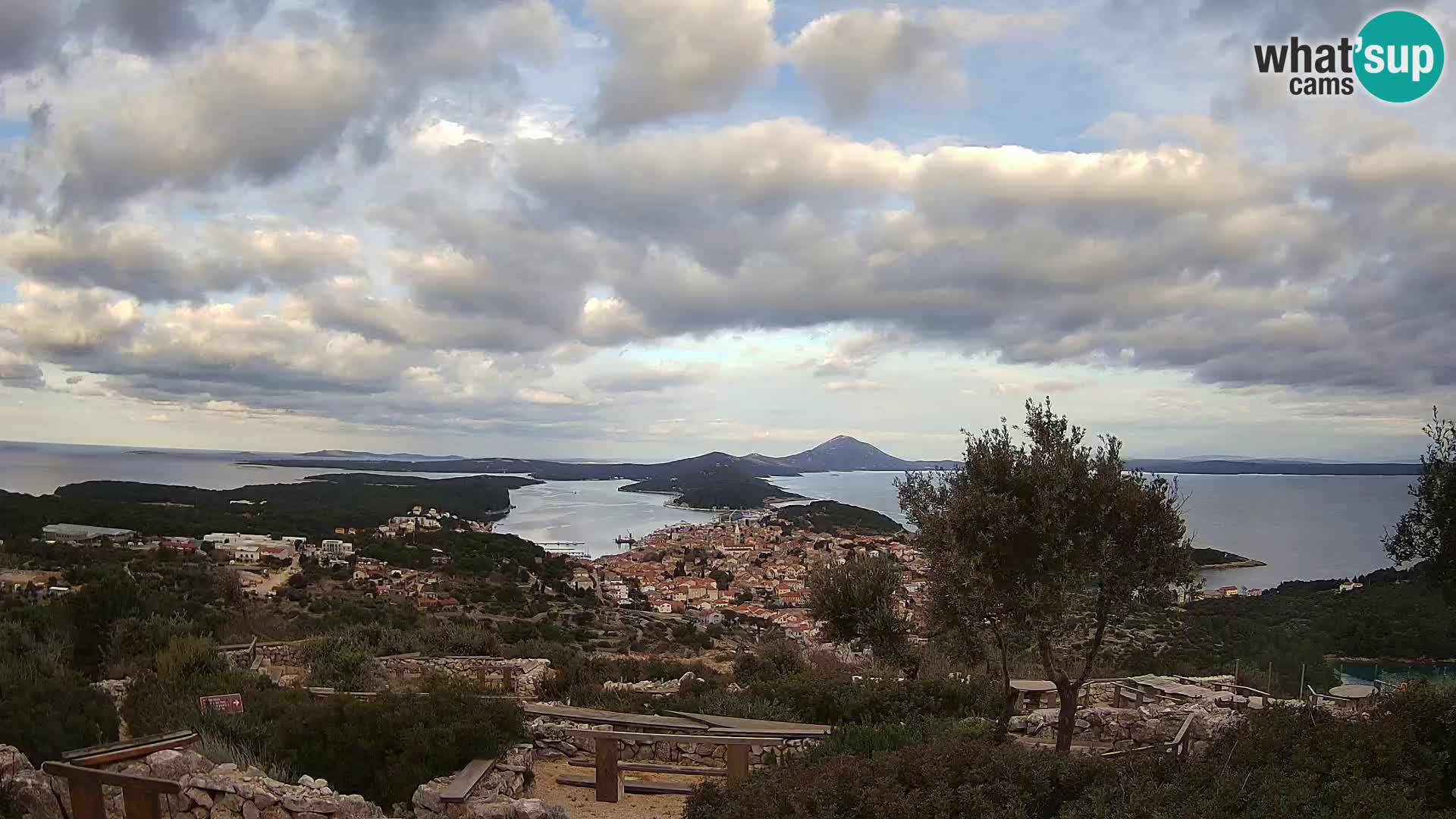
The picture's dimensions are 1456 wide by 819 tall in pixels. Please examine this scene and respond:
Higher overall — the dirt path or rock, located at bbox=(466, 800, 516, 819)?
rock, located at bbox=(466, 800, 516, 819)

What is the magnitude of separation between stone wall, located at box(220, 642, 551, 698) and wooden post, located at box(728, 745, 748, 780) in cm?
513

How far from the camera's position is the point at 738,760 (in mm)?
7320

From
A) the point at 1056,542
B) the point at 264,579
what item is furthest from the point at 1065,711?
the point at 264,579

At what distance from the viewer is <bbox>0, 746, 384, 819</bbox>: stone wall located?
5.51m

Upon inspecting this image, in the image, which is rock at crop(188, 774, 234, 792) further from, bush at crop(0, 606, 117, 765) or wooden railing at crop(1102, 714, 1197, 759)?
wooden railing at crop(1102, 714, 1197, 759)

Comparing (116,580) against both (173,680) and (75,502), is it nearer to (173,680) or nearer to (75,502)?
(173,680)

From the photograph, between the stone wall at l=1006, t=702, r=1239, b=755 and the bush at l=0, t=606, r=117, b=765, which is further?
the stone wall at l=1006, t=702, r=1239, b=755

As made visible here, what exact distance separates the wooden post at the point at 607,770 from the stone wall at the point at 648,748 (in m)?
0.28

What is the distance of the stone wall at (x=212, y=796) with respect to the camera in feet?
18.1

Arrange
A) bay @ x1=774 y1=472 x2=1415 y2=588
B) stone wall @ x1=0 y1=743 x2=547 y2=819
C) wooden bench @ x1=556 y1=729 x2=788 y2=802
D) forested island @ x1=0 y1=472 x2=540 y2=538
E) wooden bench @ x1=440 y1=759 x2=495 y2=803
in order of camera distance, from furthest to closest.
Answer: bay @ x1=774 y1=472 x2=1415 y2=588 → forested island @ x1=0 y1=472 x2=540 y2=538 → wooden bench @ x1=556 y1=729 x2=788 y2=802 → wooden bench @ x1=440 y1=759 x2=495 y2=803 → stone wall @ x1=0 y1=743 x2=547 y2=819

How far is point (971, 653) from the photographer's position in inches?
321

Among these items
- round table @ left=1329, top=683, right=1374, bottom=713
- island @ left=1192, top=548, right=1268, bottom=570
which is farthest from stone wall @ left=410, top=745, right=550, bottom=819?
island @ left=1192, top=548, right=1268, bottom=570

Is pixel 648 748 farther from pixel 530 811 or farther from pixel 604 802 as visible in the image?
pixel 530 811

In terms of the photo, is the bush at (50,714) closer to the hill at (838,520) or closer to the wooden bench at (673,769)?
the wooden bench at (673,769)
